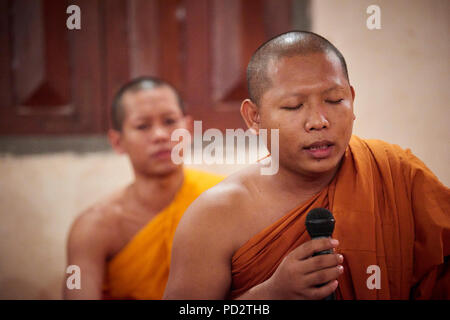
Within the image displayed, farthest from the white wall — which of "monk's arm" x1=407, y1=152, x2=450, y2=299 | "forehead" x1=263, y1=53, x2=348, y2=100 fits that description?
"forehead" x1=263, y1=53, x2=348, y2=100

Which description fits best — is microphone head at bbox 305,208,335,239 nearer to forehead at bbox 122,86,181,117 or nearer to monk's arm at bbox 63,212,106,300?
forehead at bbox 122,86,181,117

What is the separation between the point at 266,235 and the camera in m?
1.19

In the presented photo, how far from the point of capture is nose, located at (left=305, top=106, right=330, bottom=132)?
1095 mm

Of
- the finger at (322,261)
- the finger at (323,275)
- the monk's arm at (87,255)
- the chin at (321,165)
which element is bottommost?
the monk's arm at (87,255)

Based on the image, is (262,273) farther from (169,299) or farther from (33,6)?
(33,6)

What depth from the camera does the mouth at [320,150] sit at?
1.13 meters

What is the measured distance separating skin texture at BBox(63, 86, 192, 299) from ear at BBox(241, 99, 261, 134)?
782 mm

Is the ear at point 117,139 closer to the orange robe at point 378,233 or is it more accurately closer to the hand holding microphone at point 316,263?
the orange robe at point 378,233

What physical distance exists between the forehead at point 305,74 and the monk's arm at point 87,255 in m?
1.38

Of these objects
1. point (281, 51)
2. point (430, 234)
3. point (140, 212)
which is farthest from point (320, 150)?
point (140, 212)

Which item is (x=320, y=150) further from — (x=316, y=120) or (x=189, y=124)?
(x=189, y=124)

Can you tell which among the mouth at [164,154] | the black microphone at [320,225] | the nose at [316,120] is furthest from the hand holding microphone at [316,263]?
the mouth at [164,154]

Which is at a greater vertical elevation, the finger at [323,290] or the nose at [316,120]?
the nose at [316,120]
